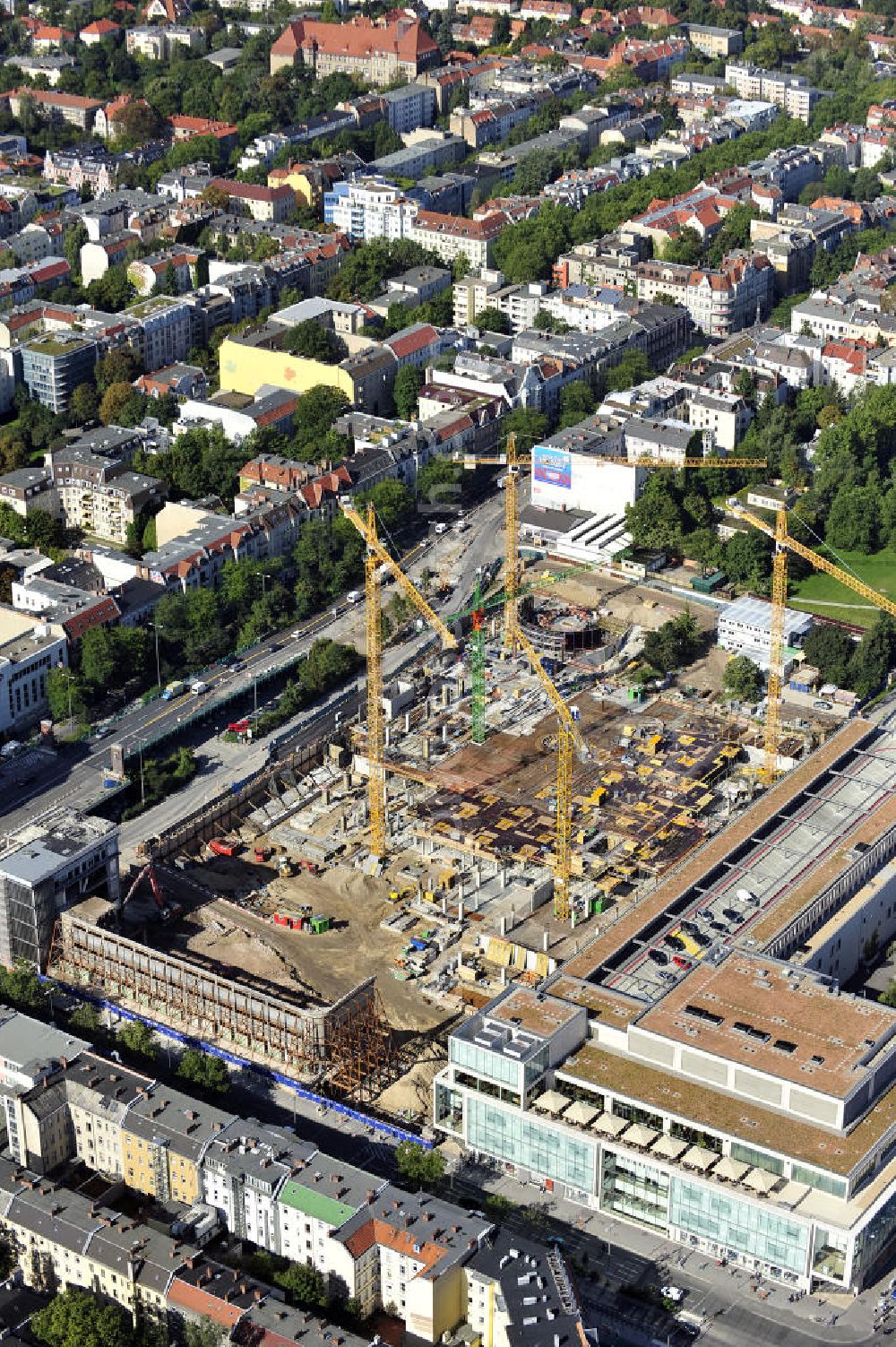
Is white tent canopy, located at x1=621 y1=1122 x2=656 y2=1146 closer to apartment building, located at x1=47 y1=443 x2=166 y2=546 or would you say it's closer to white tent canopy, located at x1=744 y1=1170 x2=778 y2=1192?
white tent canopy, located at x1=744 y1=1170 x2=778 y2=1192

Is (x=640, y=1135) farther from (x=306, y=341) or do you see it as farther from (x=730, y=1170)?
(x=306, y=341)

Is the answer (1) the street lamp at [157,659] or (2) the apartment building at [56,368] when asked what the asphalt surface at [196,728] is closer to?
(1) the street lamp at [157,659]

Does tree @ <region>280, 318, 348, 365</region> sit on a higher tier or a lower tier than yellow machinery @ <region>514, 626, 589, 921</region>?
higher

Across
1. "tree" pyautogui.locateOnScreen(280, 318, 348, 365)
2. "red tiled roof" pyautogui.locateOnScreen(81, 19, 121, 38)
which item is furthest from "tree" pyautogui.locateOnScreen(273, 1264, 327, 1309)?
"red tiled roof" pyautogui.locateOnScreen(81, 19, 121, 38)

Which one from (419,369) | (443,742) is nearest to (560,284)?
(419,369)

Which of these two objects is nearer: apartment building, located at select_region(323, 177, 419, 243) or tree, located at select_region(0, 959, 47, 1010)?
tree, located at select_region(0, 959, 47, 1010)

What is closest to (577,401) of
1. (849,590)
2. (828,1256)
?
(849,590)
